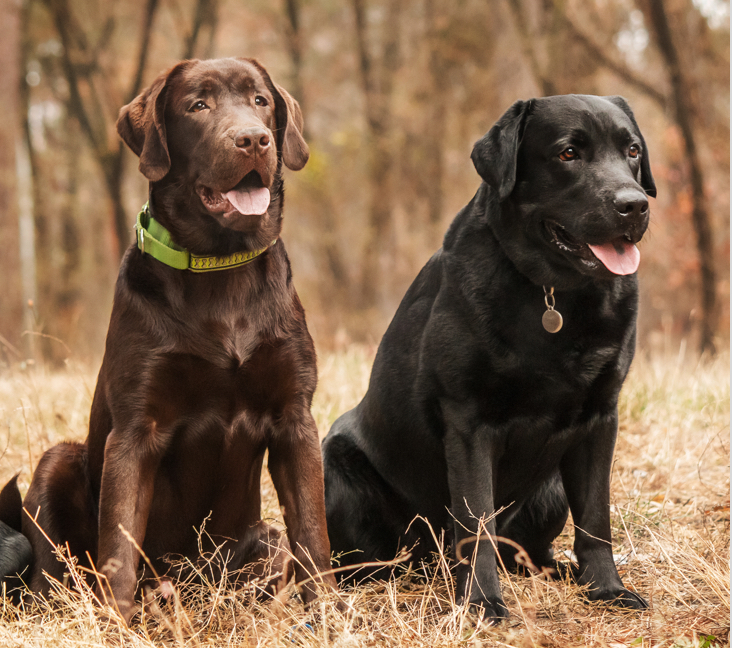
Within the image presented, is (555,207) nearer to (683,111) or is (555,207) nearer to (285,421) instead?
(285,421)

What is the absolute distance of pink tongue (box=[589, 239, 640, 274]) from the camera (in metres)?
2.64

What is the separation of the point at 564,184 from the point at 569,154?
0.11 meters

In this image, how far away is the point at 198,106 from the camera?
111 inches

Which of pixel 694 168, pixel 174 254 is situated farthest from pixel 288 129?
pixel 694 168

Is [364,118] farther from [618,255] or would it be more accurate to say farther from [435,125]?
[618,255]

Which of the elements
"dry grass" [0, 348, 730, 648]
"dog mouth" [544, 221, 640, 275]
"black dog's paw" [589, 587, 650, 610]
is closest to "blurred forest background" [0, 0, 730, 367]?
"dry grass" [0, 348, 730, 648]

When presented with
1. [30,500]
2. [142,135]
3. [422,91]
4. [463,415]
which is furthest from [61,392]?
[422,91]

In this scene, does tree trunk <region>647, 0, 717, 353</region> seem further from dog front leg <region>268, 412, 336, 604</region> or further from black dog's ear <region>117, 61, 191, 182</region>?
black dog's ear <region>117, 61, 191, 182</region>

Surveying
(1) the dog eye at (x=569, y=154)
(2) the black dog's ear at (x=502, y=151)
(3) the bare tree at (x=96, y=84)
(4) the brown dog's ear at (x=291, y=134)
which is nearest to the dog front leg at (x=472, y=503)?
(2) the black dog's ear at (x=502, y=151)

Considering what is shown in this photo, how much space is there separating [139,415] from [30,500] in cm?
62

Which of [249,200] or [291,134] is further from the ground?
[291,134]

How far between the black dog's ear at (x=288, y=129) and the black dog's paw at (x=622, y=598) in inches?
69.1

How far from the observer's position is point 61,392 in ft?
18.5

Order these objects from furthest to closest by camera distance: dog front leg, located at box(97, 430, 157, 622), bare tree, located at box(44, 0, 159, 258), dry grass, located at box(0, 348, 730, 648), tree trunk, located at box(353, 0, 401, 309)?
tree trunk, located at box(353, 0, 401, 309), bare tree, located at box(44, 0, 159, 258), dog front leg, located at box(97, 430, 157, 622), dry grass, located at box(0, 348, 730, 648)
